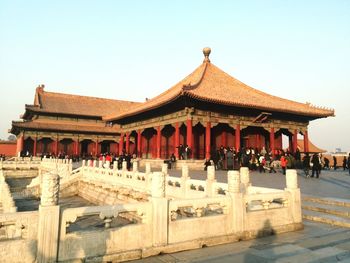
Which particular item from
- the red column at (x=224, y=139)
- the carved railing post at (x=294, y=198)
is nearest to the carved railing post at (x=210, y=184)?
the carved railing post at (x=294, y=198)

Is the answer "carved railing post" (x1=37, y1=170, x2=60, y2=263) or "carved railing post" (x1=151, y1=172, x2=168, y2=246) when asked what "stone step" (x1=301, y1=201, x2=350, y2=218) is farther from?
"carved railing post" (x1=37, y1=170, x2=60, y2=263)

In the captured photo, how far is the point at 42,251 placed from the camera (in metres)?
4.13

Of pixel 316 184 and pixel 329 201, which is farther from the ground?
pixel 316 184

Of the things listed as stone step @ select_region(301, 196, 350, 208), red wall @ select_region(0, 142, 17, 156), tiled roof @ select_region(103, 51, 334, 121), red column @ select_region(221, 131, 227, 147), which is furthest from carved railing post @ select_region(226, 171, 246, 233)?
red wall @ select_region(0, 142, 17, 156)

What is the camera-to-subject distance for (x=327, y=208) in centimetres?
751

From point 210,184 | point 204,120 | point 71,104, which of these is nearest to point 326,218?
point 210,184

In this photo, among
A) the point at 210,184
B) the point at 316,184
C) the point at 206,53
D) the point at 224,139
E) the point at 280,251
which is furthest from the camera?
the point at 206,53

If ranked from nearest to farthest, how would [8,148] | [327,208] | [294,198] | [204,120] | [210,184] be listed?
1. [294,198]
2. [327,208]
3. [210,184]
4. [204,120]
5. [8,148]

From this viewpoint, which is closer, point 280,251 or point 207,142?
point 280,251

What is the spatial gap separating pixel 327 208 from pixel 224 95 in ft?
50.8

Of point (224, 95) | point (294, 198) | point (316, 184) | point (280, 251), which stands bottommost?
point (280, 251)

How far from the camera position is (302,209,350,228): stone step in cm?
651

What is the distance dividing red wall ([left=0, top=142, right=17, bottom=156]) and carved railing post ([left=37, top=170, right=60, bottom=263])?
148 ft

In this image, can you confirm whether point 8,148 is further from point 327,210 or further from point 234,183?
point 327,210
